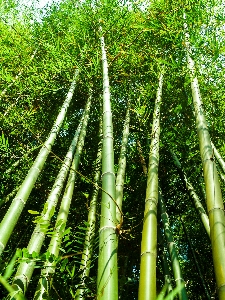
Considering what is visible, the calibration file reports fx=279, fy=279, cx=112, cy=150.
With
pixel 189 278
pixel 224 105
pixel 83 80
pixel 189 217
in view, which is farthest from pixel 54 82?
pixel 189 278

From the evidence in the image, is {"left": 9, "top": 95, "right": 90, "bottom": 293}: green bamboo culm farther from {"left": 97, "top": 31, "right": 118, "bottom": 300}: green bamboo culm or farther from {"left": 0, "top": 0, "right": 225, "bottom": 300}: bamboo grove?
{"left": 97, "top": 31, "right": 118, "bottom": 300}: green bamboo culm

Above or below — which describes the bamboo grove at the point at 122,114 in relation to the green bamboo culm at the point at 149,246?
above

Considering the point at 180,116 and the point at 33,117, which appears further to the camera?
the point at 180,116

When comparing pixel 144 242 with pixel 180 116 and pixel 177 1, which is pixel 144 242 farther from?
pixel 180 116

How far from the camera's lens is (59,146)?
5219mm

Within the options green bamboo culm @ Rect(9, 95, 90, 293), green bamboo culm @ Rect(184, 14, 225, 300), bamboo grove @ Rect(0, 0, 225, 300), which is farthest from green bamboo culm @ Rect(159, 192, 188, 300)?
green bamboo culm @ Rect(9, 95, 90, 293)

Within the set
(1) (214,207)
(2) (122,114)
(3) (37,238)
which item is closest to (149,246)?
(1) (214,207)

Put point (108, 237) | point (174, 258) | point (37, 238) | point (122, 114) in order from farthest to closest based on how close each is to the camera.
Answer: point (122, 114)
point (174, 258)
point (37, 238)
point (108, 237)

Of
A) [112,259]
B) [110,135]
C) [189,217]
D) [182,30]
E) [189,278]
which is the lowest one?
[112,259]

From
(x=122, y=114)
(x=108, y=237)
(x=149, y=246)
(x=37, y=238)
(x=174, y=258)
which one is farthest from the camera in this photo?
(x=122, y=114)

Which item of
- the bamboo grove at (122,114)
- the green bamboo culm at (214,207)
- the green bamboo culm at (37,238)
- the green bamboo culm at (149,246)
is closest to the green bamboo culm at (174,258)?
the bamboo grove at (122,114)

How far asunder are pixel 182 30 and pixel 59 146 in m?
2.96

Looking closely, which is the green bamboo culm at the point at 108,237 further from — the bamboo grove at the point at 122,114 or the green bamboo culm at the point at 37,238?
the bamboo grove at the point at 122,114

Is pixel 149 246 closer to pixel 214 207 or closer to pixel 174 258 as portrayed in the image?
pixel 214 207
